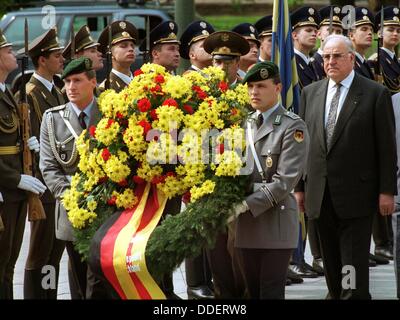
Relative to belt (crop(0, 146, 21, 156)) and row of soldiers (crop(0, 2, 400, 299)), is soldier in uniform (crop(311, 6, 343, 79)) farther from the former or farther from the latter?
belt (crop(0, 146, 21, 156))

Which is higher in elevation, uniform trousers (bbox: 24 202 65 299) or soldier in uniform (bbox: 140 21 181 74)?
soldier in uniform (bbox: 140 21 181 74)

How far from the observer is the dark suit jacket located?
799cm

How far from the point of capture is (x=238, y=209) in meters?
7.06

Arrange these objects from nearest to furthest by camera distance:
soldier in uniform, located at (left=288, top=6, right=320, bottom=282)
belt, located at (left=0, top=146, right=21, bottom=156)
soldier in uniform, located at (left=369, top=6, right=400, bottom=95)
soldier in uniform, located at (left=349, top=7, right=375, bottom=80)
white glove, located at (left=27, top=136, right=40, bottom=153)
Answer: belt, located at (left=0, top=146, right=21, bottom=156) < white glove, located at (left=27, top=136, right=40, bottom=153) < soldier in uniform, located at (left=288, top=6, right=320, bottom=282) < soldier in uniform, located at (left=349, top=7, right=375, bottom=80) < soldier in uniform, located at (left=369, top=6, right=400, bottom=95)

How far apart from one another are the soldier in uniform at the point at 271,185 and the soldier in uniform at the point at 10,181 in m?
1.65

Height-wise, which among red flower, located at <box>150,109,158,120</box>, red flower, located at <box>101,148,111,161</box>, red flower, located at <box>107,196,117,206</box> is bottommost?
red flower, located at <box>107,196,117,206</box>

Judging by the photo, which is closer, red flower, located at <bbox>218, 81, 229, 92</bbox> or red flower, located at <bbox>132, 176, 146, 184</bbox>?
red flower, located at <bbox>132, 176, 146, 184</bbox>

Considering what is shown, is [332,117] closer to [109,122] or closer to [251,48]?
[109,122]

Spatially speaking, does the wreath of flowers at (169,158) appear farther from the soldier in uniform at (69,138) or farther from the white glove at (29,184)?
the white glove at (29,184)

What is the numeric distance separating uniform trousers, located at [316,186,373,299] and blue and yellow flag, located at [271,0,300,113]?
193 cm

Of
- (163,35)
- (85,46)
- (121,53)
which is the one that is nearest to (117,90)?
(121,53)

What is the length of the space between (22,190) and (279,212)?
1958 millimetres

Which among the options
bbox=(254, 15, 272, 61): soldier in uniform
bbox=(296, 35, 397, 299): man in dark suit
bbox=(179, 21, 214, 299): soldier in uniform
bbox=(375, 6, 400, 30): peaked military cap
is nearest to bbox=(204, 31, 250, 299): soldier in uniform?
bbox=(179, 21, 214, 299): soldier in uniform

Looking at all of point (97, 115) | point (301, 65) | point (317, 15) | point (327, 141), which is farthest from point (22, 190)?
point (317, 15)
